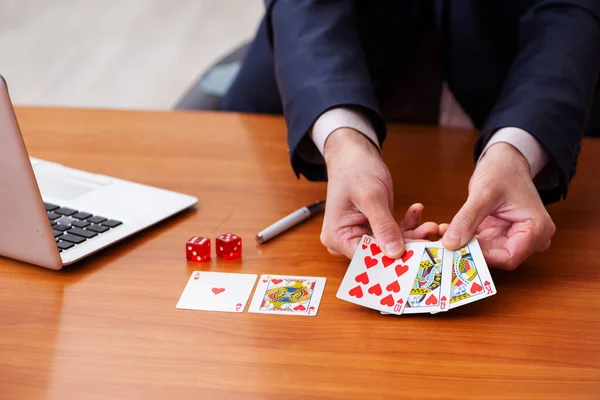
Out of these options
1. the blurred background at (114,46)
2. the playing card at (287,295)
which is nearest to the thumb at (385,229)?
the playing card at (287,295)

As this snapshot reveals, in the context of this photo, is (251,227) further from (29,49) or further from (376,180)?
(29,49)

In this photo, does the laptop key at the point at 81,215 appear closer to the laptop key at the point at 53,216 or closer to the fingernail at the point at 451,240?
the laptop key at the point at 53,216

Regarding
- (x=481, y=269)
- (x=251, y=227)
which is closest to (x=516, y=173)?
(x=481, y=269)

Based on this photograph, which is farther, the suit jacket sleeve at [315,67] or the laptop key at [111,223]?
the suit jacket sleeve at [315,67]

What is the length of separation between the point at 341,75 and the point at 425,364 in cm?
63

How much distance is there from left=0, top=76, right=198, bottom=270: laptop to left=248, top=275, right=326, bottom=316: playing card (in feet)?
0.87

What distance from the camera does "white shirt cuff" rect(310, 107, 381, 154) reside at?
4.30 feet

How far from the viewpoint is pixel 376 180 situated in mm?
1166

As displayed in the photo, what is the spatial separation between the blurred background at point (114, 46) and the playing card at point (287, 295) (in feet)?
10.5

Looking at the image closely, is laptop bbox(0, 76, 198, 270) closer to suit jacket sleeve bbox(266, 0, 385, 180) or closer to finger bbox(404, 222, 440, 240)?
suit jacket sleeve bbox(266, 0, 385, 180)

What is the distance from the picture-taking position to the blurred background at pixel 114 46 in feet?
14.4

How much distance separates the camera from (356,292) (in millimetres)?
1040

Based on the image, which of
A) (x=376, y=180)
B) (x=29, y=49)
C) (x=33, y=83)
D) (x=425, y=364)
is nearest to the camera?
(x=425, y=364)

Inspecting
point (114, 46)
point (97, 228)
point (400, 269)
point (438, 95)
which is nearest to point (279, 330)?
point (400, 269)
